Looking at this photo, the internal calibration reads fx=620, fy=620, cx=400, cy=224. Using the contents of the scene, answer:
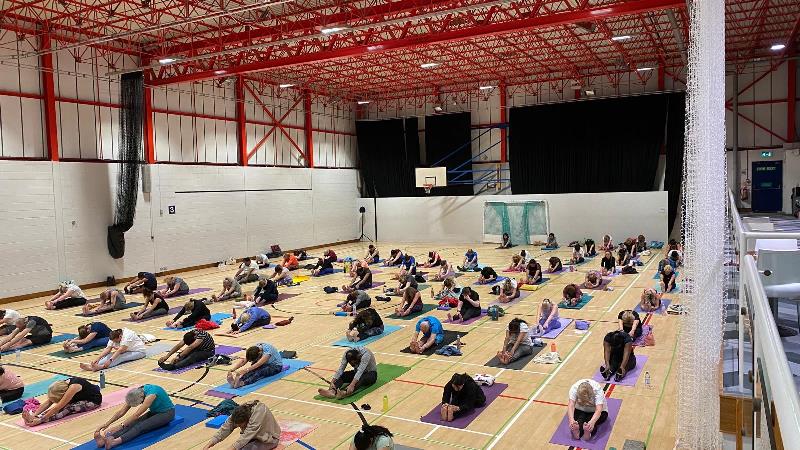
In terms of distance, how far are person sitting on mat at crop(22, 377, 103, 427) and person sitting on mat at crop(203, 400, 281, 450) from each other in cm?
360

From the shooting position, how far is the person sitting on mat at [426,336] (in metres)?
14.7

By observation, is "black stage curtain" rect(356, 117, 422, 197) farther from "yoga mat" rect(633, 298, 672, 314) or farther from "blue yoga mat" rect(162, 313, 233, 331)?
"yoga mat" rect(633, 298, 672, 314)

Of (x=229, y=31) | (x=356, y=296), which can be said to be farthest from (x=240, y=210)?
(x=356, y=296)

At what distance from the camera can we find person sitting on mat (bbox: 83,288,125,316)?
20.8 meters

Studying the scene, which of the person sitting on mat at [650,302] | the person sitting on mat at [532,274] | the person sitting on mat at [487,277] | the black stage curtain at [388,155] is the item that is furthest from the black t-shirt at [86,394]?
the black stage curtain at [388,155]

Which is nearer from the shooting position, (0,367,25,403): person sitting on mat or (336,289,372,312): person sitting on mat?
(0,367,25,403): person sitting on mat

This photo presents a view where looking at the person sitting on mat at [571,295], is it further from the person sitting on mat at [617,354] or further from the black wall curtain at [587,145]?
the black wall curtain at [587,145]

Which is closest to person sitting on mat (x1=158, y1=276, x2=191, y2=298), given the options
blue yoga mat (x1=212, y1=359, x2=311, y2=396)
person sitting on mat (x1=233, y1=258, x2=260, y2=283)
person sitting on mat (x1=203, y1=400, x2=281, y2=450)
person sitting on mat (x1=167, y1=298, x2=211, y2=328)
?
person sitting on mat (x1=233, y1=258, x2=260, y2=283)

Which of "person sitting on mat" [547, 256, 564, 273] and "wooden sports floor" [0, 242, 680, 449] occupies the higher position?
"person sitting on mat" [547, 256, 564, 273]


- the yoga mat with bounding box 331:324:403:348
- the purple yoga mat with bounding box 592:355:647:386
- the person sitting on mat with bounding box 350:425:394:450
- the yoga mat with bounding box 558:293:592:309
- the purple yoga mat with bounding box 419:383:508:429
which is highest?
the person sitting on mat with bounding box 350:425:394:450

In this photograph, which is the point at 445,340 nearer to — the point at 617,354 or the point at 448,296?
the point at 448,296

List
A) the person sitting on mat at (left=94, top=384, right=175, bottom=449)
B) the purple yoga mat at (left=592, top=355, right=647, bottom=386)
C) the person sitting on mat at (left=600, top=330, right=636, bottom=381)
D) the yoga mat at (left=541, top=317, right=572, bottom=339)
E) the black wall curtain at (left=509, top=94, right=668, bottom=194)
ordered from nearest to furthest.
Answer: the person sitting on mat at (left=94, top=384, right=175, bottom=449) < the purple yoga mat at (left=592, top=355, right=647, bottom=386) < the person sitting on mat at (left=600, top=330, right=636, bottom=381) < the yoga mat at (left=541, top=317, right=572, bottom=339) < the black wall curtain at (left=509, top=94, right=668, bottom=194)

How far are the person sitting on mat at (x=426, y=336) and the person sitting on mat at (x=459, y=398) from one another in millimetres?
3815

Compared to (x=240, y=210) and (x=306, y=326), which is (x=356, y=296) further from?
(x=240, y=210)
